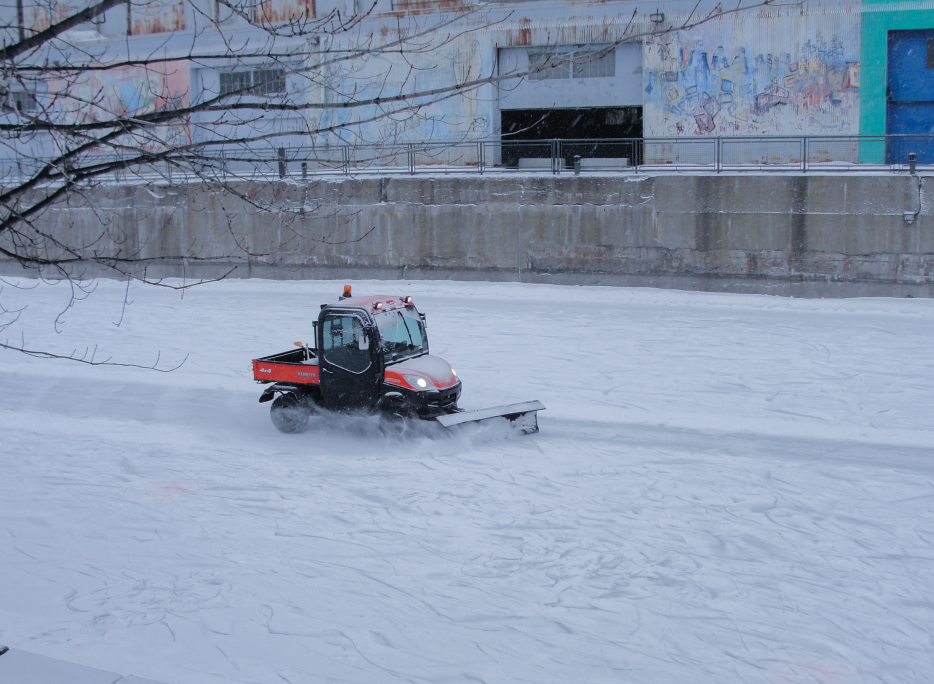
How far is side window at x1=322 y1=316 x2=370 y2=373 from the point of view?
33.1 ft

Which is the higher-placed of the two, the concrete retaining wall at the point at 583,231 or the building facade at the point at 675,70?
the building facade at the point at 675,70

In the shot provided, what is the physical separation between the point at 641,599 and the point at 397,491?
121 inches

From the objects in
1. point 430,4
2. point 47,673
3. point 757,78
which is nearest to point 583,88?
point 757,78

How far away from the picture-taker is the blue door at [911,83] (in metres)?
21.9

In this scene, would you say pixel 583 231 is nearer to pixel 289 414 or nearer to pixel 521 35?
pixel 521 35

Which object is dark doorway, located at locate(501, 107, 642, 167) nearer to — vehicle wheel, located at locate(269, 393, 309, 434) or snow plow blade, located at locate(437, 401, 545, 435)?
snow plow blade, located at locate(437, 401, 545, 435)

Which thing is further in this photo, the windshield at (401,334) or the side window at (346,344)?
the windshield at (401,334)

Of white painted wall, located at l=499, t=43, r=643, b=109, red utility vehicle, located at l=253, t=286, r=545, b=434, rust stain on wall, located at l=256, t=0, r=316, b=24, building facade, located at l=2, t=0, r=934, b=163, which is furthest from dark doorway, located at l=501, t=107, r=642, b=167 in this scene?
red utility vehicle, located at l=253, t=286, r=545, b=434

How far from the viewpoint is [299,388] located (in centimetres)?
1080

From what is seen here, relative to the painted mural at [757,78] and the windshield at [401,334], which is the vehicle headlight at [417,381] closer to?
the windshield at [401,334]

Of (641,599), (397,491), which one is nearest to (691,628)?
(641,599)

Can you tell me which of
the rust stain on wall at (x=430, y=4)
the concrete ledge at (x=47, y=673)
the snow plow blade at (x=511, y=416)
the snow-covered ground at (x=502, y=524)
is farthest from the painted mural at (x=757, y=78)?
the concrete ledge at (x=47, y=673)

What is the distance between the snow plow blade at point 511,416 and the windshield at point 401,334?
101 centimetres

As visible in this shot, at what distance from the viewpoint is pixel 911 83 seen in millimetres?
22172
